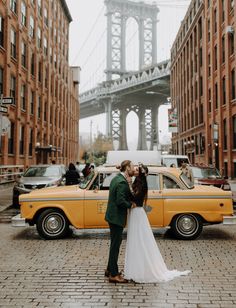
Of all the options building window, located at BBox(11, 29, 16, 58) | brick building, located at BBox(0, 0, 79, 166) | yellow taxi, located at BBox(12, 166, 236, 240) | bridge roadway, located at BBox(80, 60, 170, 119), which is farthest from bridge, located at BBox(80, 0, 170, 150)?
yellow taxi, located at BBox(12, 166, 236, 240)

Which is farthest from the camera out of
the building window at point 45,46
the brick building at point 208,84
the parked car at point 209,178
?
the building window at point 45,46

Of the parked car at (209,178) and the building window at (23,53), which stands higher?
the building window at (23,53)

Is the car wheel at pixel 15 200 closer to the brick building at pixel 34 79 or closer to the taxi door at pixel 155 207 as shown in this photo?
the brick building at pixel 34 79

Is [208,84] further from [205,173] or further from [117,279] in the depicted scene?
[117,279]

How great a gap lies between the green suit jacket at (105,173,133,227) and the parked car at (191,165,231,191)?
10351mm

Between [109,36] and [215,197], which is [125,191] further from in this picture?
[109,36]

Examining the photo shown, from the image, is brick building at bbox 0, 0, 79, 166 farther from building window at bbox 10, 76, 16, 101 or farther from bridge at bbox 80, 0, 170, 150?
bridge at bbox 80, 0, 170, 150

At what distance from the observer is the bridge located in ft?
300

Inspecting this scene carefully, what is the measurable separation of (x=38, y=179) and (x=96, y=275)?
10128 millimetres

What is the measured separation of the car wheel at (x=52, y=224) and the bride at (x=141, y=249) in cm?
360

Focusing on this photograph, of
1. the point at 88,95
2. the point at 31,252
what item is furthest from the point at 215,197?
the point at 88,95

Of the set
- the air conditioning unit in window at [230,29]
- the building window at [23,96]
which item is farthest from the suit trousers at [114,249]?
the air conditioning unit in window at [230,29]

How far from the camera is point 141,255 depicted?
558 cm

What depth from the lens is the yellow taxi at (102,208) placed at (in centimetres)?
890
